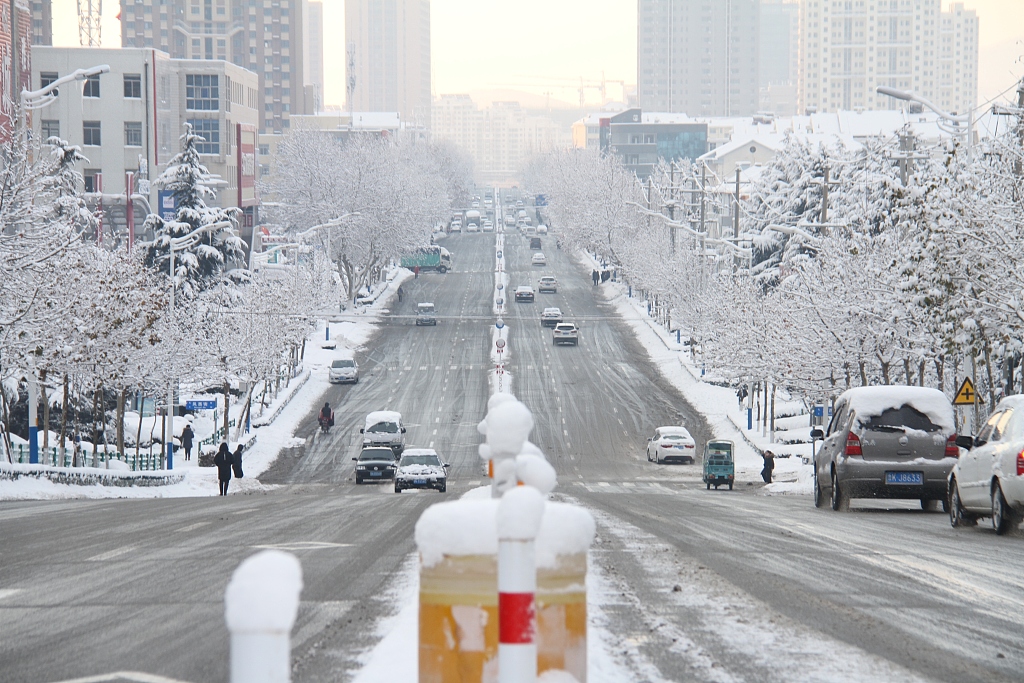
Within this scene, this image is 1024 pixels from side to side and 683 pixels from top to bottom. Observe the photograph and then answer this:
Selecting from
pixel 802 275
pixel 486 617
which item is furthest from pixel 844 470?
pixel 802 275

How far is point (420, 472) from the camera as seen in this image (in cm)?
3394

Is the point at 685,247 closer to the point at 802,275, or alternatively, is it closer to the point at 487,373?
the point at 487,373

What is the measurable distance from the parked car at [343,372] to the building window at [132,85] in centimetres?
3070

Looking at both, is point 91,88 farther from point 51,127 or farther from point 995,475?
point 995,475

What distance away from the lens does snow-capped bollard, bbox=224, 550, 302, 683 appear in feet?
9.94

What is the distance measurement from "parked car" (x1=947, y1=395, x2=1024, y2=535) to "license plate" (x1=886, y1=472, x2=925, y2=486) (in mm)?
1886

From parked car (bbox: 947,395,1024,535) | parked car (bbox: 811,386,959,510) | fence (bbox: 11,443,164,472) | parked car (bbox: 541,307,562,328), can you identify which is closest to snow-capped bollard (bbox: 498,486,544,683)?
parked car (bbox: 947,395,1024,535)

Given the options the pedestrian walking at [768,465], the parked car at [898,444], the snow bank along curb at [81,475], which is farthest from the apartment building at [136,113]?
the parked car at [898,444]

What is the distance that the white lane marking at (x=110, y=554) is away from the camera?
12695mm

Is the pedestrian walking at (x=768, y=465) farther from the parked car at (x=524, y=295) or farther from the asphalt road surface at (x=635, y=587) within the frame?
the parked car at (x=524, y=295)

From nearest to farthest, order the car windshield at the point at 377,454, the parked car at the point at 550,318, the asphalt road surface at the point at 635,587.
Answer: the asphalt road surface at the point at 635,587 < the car windshield at the point at 377,454 < the parked car at the point at 550,318

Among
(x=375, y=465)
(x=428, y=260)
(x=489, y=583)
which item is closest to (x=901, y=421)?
(x=489, y=583)

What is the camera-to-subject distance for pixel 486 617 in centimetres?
509

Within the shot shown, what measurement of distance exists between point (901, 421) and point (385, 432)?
29072 mm
